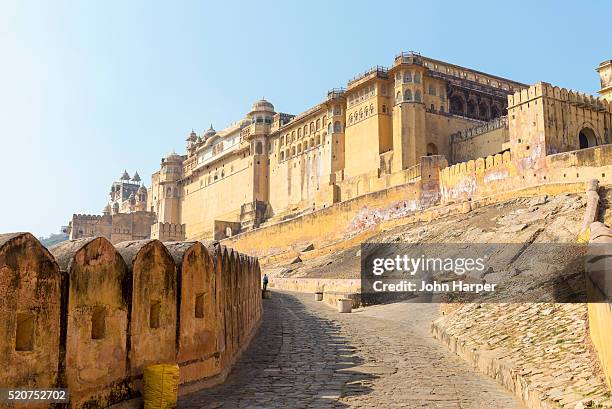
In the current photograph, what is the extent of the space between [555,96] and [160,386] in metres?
26.7

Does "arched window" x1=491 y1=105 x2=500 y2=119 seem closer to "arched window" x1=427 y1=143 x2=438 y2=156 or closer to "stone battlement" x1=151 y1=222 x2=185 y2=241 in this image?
"arched window" x1=427 y1=143 x2=438 y2=156

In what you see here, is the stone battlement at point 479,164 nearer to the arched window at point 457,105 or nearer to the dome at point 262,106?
the arched window at point 457,105

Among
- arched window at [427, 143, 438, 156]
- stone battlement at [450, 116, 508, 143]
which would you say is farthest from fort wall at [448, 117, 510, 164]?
arched window at [427, 143, 438, 156]

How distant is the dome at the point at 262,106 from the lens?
176 feet

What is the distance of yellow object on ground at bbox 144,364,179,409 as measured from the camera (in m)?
5.42

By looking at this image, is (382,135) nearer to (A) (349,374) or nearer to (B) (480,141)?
(B) (480,141)

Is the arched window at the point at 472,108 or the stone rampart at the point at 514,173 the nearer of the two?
the stone rampart at the point at 514,173

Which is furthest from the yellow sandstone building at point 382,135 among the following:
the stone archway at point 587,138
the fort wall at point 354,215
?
the fort wall at point 354,215

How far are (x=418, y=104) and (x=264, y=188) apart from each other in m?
19.5

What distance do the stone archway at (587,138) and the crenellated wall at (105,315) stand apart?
26798mm

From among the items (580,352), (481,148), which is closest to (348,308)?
(580,352)

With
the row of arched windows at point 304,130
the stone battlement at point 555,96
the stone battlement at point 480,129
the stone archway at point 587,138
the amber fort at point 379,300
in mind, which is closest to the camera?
the amber fort at point 379,300

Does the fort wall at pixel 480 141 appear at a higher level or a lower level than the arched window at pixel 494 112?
lower

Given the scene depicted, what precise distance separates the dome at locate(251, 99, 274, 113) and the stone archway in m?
30.3
